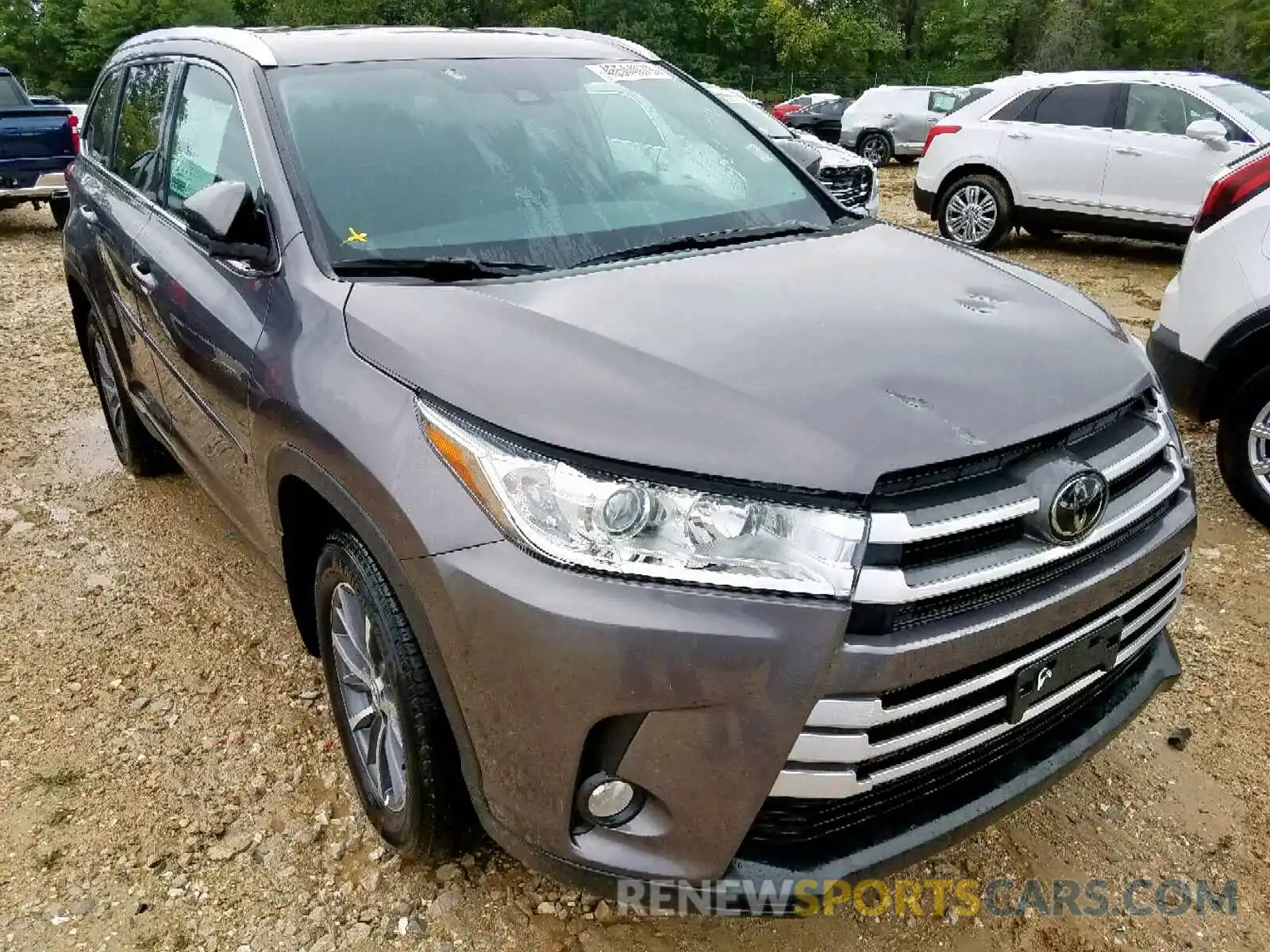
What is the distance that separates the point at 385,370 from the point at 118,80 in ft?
9.92

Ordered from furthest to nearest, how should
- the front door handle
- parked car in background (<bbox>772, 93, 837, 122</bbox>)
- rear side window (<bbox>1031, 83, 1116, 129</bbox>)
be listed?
parked car in background (<bbox>772, 93, 837, 122</bbox>), rear side window (<bbox>1031, 83, 1116, 129</bbox>), the front door handle

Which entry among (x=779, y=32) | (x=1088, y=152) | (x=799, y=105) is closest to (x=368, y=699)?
(x=1088, y=152)

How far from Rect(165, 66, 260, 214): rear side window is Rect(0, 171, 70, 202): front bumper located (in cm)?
881

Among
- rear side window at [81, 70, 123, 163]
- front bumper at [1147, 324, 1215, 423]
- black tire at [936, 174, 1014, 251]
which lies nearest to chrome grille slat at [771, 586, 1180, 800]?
front bumper at [1147, 324, 1215, 423]

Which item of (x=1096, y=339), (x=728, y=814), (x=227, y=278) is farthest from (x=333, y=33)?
(x=728, y=814)

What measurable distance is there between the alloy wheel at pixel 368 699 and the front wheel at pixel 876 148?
18890 mm

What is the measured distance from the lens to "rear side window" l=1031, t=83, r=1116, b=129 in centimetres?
899

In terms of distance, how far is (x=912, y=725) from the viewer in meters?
1.73

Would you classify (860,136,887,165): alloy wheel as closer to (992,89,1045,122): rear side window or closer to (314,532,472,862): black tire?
(992,89,1045,122): rear side window

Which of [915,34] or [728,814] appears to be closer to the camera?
[728,814]

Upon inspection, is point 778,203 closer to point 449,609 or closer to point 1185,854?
point 449,609

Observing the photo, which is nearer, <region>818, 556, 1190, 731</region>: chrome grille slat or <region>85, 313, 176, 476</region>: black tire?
<region>818, 556, 1190, 731</region>: chrome grille slat

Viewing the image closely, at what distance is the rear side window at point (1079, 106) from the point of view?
8.99 meters

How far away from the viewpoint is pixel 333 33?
3080mm
